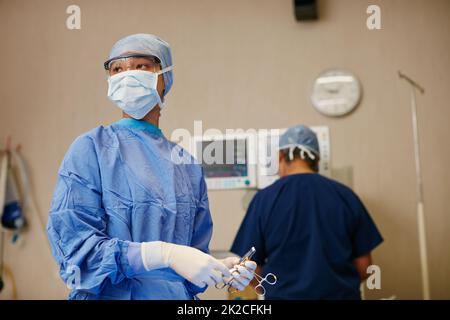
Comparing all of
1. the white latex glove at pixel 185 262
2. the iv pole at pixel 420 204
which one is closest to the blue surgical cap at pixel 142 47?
the white latex glove at pixel 185 262

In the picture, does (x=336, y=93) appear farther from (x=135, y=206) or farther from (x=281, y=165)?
(x=135, y=206)

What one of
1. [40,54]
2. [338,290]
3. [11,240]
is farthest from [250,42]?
[11,240]

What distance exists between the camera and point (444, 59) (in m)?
1.68

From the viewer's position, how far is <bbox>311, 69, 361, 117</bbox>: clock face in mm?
1971

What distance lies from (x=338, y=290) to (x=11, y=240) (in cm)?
100

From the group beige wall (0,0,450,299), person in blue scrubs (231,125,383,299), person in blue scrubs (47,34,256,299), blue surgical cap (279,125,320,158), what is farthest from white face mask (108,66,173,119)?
blue surgical cap (279,125,320,158)

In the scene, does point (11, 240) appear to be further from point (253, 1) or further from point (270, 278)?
point (253, 1)

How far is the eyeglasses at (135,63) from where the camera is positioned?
110cm

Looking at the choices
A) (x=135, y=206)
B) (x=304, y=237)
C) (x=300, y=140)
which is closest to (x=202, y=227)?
(x=135, y=206)

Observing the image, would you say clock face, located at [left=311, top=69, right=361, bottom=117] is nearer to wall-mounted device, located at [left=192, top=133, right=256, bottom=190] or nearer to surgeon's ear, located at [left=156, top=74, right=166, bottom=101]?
wall-mounted device, located at [left=192, top=133, right=256, bottom=190]

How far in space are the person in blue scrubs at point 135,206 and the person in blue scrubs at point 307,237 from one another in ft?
1.84

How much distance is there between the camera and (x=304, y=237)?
5.38ft

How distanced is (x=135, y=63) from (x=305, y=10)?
2.88ft

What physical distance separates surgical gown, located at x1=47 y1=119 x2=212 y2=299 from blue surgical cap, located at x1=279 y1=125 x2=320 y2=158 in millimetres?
841
